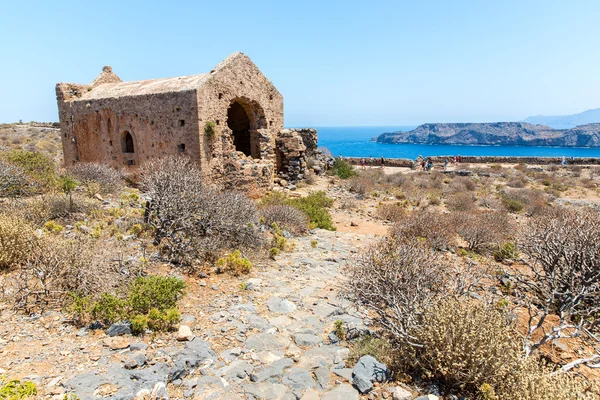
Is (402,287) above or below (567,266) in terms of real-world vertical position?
above

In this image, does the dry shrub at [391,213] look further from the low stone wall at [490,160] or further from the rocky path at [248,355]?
the low stone wall at [490,160]

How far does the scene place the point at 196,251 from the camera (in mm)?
6969

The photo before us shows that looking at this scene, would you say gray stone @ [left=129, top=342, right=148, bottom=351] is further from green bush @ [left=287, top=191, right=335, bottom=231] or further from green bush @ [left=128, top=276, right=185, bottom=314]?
green bush @ [left=287, top=191, right=335, bottom=231]

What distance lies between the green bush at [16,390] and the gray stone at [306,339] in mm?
2691

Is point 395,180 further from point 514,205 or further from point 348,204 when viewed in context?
point 348,204

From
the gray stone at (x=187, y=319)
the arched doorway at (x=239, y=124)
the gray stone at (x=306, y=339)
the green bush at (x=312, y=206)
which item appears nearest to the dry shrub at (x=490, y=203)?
the green bush at (x=312, y=206)

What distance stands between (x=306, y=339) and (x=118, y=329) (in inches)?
88.9

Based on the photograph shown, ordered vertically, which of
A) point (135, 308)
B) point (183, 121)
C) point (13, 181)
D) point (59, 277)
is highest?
point (183, 121)

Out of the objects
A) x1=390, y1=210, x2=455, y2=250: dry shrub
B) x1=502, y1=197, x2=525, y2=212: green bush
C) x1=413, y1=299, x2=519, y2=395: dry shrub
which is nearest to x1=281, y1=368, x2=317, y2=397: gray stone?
x1=413, y1=299, x2=519, y2=395: dry shrub

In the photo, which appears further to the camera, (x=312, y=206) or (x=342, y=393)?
(x=312, y=206)

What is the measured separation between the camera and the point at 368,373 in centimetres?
382

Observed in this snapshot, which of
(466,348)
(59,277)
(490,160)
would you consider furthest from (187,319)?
(490,160)

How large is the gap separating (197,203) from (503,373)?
5.86m

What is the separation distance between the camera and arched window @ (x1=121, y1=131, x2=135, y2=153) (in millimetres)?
14609
